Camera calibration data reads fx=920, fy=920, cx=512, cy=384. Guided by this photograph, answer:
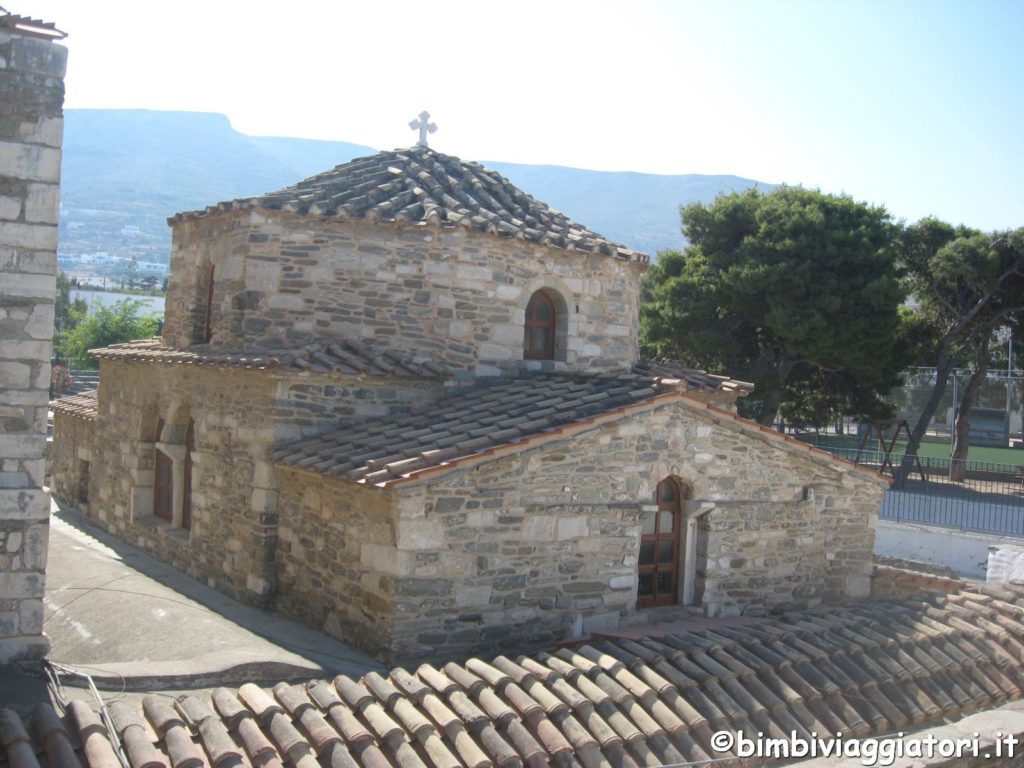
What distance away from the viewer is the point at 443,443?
9.10m

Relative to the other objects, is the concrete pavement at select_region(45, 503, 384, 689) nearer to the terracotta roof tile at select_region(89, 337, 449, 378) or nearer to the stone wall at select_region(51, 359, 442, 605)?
the stone wall at select_region(51, 359, 442, 605)

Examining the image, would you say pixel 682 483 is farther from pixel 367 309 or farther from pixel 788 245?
pixel 788 245

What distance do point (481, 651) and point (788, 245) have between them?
19.3 metres

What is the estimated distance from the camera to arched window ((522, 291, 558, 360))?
12.5m

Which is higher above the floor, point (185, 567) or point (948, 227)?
point (948, 227)

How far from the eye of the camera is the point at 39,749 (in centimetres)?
538

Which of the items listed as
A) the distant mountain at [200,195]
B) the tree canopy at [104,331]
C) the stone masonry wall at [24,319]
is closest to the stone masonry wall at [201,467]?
the stone masonry wall at [24,319]

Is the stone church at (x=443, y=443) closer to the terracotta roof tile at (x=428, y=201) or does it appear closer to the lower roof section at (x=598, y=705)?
the terracotta roof tile at (x=428, y=201)

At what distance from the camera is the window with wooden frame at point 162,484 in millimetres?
13266

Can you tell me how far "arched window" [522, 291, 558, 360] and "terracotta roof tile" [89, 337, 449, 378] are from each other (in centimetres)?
148

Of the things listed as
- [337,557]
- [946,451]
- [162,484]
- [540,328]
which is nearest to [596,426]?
[337,557]

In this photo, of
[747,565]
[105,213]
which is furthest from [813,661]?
[105,213]

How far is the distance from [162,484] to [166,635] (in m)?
4.93

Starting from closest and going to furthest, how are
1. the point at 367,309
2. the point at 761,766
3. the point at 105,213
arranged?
1. the point at 761,766
2. the point at 367,309
3. the point at 105,213
